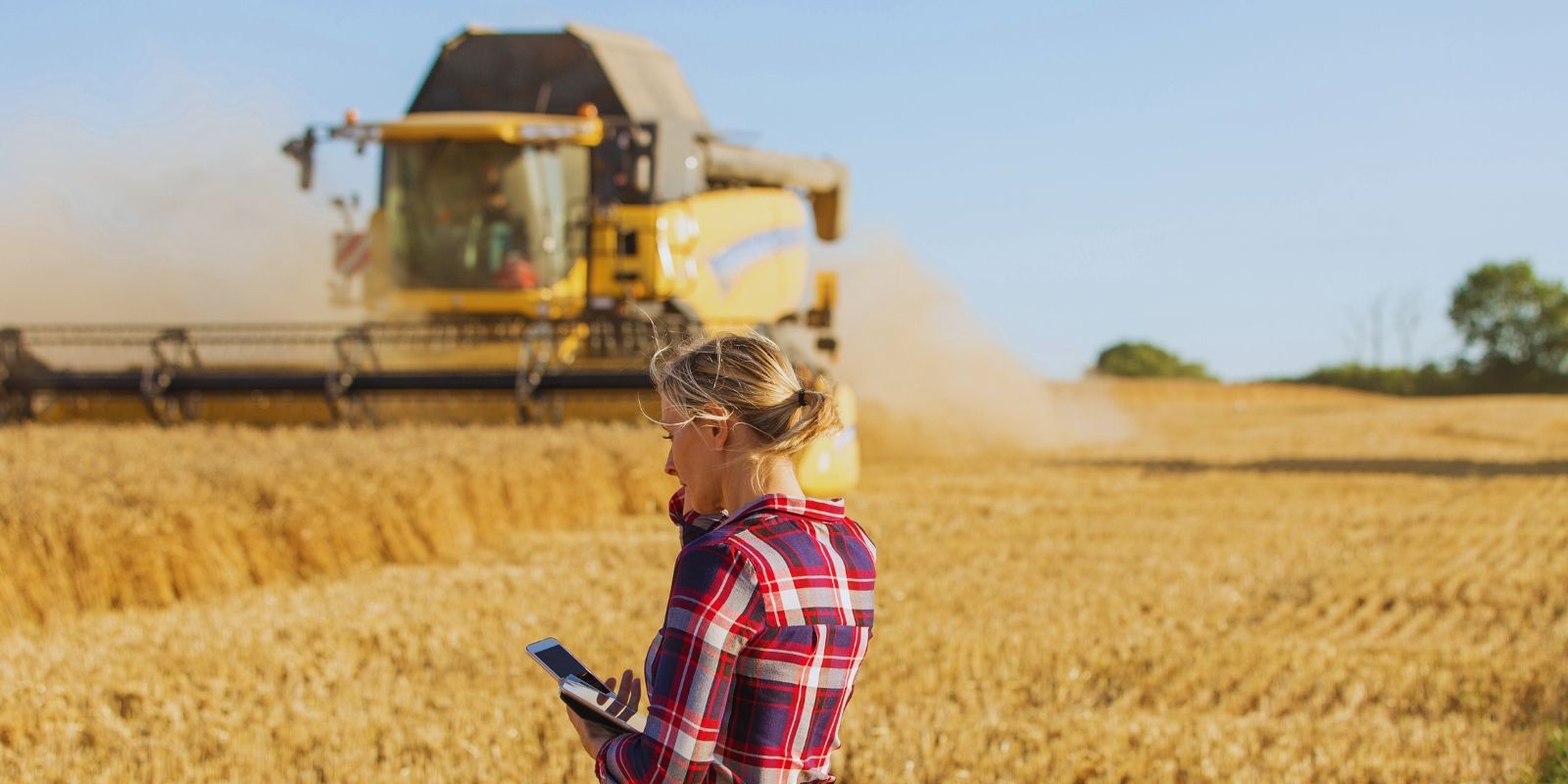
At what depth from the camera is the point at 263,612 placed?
6.40 metres

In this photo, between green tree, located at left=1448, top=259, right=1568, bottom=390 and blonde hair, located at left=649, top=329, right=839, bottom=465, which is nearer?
blonde hair, located at left=649, top=329, right=839, bottom=465

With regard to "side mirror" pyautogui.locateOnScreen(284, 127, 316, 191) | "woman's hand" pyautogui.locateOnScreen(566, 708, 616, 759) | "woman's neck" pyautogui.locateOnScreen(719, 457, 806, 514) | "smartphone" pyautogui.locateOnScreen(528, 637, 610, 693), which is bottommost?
"woman's hand" pyautogui.locateOnScreen(566, 708, 616, 759)

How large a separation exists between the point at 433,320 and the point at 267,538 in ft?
18.9

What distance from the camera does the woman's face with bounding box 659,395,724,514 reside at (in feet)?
7.13

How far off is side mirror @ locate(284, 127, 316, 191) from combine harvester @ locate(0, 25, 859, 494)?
0.02 meters

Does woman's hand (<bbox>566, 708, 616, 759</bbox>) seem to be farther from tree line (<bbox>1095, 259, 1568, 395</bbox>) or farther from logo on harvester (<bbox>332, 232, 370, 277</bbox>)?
tree line (<bbox>1095, 259, 1568, 395</bbox>)

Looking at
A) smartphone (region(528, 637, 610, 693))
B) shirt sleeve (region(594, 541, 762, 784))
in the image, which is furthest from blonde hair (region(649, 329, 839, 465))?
smartphone (region(528, 637, 610, 693))

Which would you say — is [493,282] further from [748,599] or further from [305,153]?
[748,599]

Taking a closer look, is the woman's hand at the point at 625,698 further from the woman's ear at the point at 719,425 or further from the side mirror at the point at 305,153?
the side mirror at the point at 305,153

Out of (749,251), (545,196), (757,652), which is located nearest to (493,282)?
(545,196)

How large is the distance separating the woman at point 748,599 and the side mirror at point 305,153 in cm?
1149

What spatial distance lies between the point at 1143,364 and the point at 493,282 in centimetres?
4687

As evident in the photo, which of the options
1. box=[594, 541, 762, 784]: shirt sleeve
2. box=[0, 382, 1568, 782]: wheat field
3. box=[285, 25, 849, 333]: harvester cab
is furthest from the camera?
box=[285, 25, 849, 333]: harvester cab

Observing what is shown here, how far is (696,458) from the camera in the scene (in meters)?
2.20
